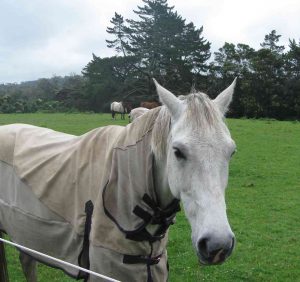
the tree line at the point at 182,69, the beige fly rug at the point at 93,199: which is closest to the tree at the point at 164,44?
the tree line at the point at 182,69

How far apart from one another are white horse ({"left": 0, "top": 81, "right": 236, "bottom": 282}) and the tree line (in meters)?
18.5

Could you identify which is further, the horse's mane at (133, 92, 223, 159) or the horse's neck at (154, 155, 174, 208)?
the horse's neck at (154, 155, 174, 208)

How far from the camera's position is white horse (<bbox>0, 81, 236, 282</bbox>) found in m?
2.21

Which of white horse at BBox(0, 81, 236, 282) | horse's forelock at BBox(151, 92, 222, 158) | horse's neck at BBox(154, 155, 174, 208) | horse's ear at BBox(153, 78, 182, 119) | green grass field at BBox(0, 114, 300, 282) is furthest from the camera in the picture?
green grass field at BBox(0, 114, 300, 282)

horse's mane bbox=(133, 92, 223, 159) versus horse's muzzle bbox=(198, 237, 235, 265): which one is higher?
horse's mane bbox=(133, 92, 223, 159)

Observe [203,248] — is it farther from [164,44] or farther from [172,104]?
[164,44]

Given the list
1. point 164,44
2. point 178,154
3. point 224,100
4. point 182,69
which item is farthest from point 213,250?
point 164,44

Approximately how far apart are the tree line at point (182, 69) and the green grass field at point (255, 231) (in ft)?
38.2

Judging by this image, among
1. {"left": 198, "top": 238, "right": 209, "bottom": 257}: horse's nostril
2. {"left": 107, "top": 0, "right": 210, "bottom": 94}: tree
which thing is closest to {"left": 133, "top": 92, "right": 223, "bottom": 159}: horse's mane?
A: {"left": 198, "top": 238, "right": 209, "bottom": 257}: horse's nostril

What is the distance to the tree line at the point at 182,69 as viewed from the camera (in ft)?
98.4

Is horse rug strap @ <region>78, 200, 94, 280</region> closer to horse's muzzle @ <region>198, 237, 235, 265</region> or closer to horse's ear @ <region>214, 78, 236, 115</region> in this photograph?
horse's muzzle @ <region>198, 237, 235, 265</region>

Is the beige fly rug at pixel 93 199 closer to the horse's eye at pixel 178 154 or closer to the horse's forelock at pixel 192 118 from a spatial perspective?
the horse's forelock at pixel 192 118

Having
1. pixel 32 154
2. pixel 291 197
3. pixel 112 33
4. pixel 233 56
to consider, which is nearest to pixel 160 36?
pixel 233 56

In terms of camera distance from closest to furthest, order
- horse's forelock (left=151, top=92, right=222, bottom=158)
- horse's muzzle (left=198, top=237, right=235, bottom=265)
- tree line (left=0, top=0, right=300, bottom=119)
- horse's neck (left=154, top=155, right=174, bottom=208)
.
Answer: horse's muzzle (left=198, top=237, right=235, bottom=265) < horse's forelock (left=151, top=92, right=222, bottom=158) < horse's neck (left=154, top=155, right=174, bottom=208) < tree line (left=0, top=0, right=300, bottom=119)
